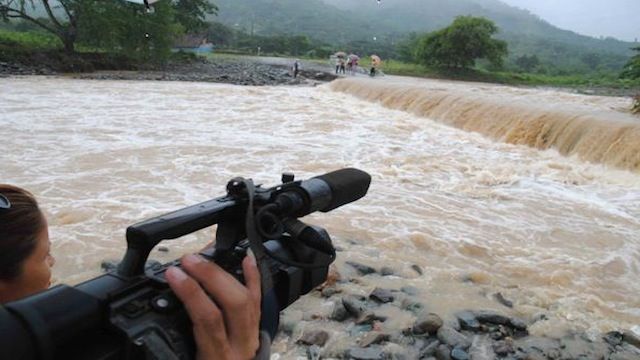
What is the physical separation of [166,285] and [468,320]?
2753 mm

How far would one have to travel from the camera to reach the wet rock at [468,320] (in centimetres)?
316

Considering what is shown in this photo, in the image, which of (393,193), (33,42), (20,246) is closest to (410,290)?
(393,193)

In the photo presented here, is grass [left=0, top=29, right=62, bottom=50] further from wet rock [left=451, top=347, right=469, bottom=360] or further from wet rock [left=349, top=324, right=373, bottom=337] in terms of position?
wet rock [left=451, top=347, right=469, bottom=360]

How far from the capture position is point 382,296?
11.4 feet

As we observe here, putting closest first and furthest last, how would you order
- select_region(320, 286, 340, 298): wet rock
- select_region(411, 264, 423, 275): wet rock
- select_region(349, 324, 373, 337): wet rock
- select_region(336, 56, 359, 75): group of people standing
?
1. select_region(349, 324, 373, 337): wet rock
2. select_region(320, 286, 340, 298): wet rock
3. select_region(411, 264, 423, 275): wet rock
4. select_region(336, 56, 359, 75): group of people standing

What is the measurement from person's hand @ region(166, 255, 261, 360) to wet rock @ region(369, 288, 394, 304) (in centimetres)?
268

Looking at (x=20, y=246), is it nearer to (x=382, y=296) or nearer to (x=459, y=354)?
(x=459, y=354)

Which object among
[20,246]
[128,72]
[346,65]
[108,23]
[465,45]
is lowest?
[128,72]

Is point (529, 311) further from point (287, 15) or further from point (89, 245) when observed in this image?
point (287, 15)

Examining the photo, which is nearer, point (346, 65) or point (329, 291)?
point (329, 291)

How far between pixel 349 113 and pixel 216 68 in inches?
696

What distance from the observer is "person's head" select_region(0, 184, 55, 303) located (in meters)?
1.01

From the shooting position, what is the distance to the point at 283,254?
3.38 ft

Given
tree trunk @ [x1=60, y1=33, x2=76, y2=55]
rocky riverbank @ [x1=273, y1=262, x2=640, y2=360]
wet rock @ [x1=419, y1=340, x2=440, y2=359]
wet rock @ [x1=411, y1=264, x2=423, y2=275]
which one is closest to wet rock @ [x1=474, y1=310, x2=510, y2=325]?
rocky riverbank @ [x1=273, y1=262, x2=640, y2=360]
